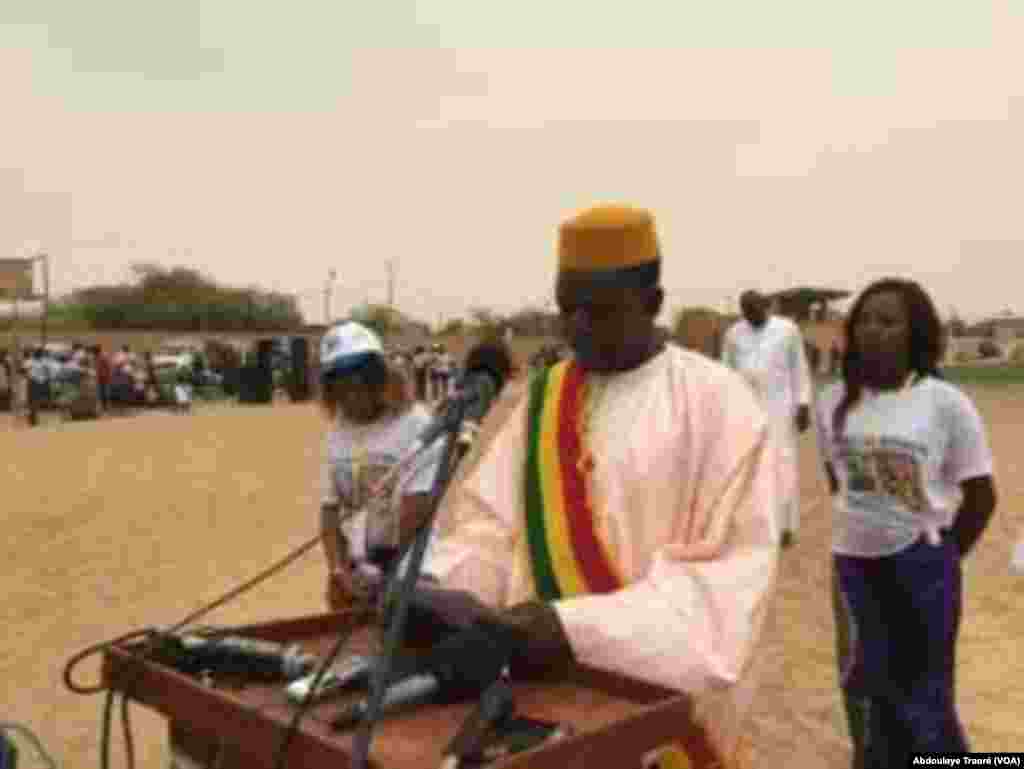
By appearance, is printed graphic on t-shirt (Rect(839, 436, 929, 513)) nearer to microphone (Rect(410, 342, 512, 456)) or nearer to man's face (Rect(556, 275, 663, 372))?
man's face (Rect(556, 275, 663, 372))

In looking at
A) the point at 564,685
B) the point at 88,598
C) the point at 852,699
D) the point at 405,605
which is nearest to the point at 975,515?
the point at 852,699

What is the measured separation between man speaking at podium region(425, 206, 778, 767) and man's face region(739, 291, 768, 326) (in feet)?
20.1

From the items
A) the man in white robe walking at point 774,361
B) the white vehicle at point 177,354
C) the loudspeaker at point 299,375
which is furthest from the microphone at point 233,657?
the loudspeaker at point 299,375

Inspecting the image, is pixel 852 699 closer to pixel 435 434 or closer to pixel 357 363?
pixel 357 363

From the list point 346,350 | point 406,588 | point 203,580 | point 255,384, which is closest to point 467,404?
point 406,588

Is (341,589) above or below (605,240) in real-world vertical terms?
below

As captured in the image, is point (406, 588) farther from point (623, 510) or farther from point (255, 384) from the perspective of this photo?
point (255, 384)

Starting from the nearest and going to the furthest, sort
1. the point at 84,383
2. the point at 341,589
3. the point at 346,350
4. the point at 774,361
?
the point at 341,589 < the point at 346,350 < the point at 774,361 < the point at 84,383

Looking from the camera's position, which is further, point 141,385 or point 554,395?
point 141,385

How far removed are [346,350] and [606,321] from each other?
70.7 inches

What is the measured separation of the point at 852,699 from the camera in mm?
4160

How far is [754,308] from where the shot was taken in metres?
8.77

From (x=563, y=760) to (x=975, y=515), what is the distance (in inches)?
104

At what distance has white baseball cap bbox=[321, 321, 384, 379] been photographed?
4.24m
